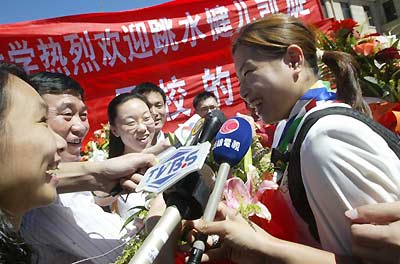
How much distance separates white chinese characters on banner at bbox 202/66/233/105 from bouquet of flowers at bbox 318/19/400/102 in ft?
9.82

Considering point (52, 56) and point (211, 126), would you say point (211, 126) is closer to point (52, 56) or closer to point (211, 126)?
point (211, 126)

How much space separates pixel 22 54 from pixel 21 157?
4.02 meters

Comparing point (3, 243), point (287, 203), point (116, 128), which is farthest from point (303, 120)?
point (116, 128)

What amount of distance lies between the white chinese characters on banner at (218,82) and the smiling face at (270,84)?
361 cm

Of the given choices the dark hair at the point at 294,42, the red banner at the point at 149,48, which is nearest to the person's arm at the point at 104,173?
the dark hair at the point at 294,42

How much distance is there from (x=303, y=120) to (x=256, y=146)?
20.9 inches

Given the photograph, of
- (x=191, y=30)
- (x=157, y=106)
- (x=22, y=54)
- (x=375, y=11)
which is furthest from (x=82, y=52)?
(x=375, y=11)

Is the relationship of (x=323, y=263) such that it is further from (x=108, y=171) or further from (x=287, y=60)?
(x=108, y=171)

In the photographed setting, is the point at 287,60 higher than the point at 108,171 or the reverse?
higher

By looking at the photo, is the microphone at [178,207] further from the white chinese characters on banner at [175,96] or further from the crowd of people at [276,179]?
the white chinese characters on banner at [175,96]

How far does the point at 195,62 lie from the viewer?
5.30m

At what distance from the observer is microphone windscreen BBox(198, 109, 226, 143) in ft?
4.27

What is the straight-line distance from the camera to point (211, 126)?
52.2 inches

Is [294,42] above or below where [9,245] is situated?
above
